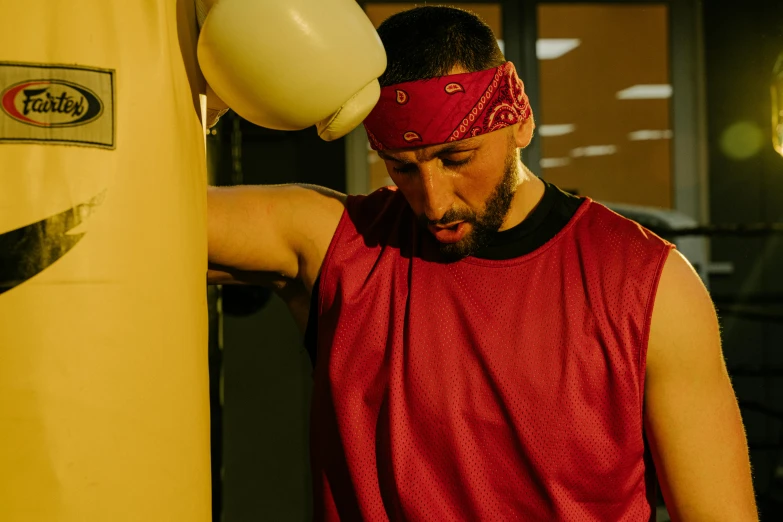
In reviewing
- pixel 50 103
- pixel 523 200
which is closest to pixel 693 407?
pixel 523 200

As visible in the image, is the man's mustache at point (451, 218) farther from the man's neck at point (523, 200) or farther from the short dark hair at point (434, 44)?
the short dark hair at point (434, 44)

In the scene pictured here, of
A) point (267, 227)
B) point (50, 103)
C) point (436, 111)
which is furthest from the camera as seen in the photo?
point (267, 227)

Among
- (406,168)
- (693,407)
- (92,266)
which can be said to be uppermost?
(406,168)

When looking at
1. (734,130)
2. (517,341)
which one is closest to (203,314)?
(517,341)

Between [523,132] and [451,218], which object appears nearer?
[451,218]

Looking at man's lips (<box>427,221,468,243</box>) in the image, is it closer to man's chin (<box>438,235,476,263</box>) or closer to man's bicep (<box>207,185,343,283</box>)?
man's chin (<box>438,235,476,263</box>)

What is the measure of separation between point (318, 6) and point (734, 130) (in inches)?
145

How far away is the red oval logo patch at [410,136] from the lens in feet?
4.20

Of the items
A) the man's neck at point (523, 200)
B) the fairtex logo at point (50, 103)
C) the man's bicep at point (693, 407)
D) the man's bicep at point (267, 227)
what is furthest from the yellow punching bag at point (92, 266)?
the man's bicep at point (693, 407)

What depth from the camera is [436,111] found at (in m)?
1.27

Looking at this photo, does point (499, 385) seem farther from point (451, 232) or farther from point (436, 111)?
point (436, 111)

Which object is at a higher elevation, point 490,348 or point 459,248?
point 459,248

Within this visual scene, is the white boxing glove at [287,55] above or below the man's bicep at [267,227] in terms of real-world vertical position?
above

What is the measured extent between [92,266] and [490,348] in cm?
63
